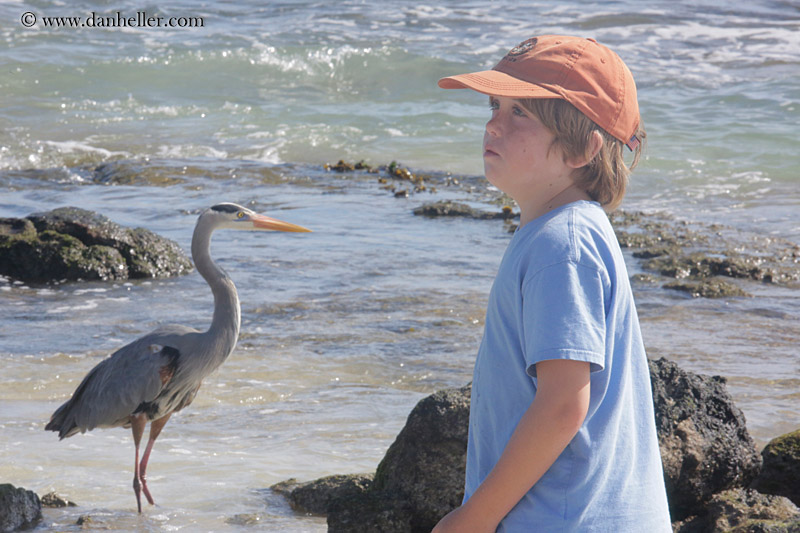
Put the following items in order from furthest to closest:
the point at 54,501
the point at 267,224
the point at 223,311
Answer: the point at 267,224
the point at 223,311
the point at 54,501

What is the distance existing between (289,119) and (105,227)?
11026 millimetres

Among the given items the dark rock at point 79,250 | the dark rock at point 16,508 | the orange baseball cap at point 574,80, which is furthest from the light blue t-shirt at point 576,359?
the dark rock at point 79,250

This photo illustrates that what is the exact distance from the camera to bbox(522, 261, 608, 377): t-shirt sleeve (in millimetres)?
1552

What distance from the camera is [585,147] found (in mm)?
1761

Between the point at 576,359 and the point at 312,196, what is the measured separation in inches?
455

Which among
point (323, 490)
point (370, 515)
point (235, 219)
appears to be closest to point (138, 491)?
point (323, 490)

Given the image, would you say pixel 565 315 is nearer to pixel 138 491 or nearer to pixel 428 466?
pixel 428 466

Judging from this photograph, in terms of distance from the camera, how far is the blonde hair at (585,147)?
1.74 metres

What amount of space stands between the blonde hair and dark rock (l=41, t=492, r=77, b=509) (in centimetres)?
341

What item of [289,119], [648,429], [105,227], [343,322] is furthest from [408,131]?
[648,429]

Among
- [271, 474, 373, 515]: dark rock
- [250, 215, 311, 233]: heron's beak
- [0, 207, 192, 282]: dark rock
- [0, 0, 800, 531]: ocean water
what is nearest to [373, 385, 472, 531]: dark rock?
[271, 474, 373, 515]: dark rock

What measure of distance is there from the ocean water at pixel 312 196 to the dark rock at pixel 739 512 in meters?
1.65

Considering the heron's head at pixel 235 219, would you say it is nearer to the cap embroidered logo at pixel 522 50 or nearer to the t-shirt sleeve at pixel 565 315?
the cap embroidered logo at pixel 522 50

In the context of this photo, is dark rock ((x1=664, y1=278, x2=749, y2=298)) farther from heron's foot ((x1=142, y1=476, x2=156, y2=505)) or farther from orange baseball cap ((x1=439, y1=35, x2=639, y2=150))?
orange baseball cap ((x1=439, y1=35, x2=639, y2=150))
